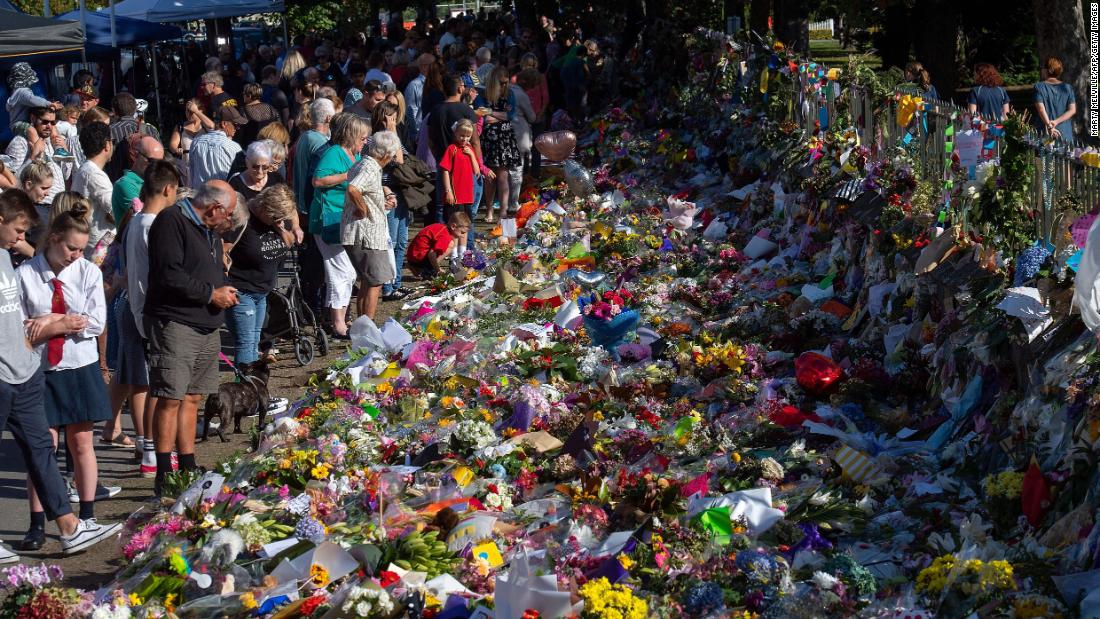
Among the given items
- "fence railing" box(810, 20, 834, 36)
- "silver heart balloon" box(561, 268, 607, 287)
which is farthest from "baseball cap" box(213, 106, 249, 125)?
"fence railing" box(810, 20, 834, 36)

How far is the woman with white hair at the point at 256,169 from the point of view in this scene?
9055 mm

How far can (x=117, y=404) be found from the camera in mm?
7941

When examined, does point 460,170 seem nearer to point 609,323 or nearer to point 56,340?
point 609,323

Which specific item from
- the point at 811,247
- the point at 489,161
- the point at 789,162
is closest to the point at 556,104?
the point at 489,161

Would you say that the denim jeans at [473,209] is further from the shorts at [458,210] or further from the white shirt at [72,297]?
the white shirt at [72,297]

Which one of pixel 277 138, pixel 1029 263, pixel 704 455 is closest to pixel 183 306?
pixel 704 455

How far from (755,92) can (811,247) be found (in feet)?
15.6

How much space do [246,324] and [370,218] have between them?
57.2 inches

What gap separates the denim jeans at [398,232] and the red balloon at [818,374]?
15.9 ft

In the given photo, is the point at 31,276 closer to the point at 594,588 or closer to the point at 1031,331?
the point at 594,588

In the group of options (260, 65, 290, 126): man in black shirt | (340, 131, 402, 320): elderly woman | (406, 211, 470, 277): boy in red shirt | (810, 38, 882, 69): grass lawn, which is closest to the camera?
(340, 131, 402, 320): elderly woman

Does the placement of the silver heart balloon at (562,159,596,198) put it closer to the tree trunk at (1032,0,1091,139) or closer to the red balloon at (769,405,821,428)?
the tree trunk at (1032,0,1091,139)

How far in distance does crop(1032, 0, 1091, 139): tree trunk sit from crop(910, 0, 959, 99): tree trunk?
9.40m

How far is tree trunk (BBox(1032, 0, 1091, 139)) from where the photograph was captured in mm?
15617
